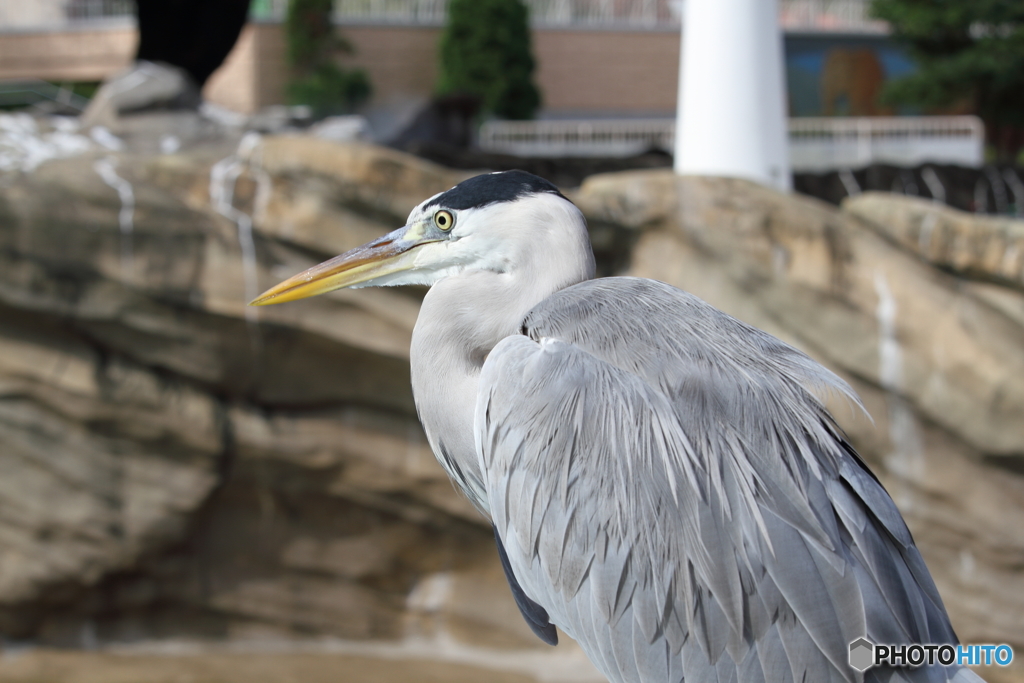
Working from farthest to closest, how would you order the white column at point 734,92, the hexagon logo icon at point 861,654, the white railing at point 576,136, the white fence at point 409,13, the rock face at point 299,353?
1. the white fence at point 409,13
2. the white railing at point 576,136
3. the white column at point 734,92
4. the rock face at point 299,353
5. the hexagon logo icon at point 861,654

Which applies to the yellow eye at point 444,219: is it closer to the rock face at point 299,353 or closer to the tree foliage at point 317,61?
the rock face at point 299,353

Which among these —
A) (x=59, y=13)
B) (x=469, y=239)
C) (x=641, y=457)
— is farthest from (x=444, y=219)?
Answer: (x=59, y=13)

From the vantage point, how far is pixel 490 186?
1.85 metres

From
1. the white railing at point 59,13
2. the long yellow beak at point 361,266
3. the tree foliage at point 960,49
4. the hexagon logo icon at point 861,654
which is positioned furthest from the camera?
the white railing at point 59,13

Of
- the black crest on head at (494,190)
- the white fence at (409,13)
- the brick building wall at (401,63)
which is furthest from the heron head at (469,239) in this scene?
the white fence at (409,13)

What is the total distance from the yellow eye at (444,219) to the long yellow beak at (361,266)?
4 centimetres

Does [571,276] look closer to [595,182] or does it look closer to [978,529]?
[595,182]

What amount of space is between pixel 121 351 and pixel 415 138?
7.04 m

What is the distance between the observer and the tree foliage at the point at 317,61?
57.6ft

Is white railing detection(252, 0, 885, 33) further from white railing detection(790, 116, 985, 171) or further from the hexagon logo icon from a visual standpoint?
the hexagon logo icon

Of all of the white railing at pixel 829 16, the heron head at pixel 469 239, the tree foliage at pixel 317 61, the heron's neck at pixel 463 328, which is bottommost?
the heron's neck at pixel 463 328

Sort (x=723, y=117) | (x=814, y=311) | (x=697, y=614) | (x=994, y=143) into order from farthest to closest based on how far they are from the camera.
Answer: (x=994, y=143), (x=723, y=117), (x=814, y=311), (x=697, y=614)

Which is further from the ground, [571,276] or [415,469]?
[571,276]

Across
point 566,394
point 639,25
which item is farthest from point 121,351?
point 639,25
